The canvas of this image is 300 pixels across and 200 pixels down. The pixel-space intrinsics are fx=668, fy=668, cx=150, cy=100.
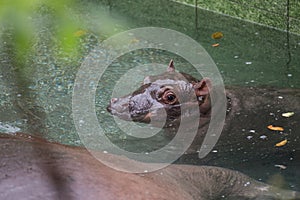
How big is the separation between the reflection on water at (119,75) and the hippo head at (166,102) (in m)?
0.16

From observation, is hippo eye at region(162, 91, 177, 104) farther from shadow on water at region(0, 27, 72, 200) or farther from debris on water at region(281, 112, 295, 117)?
shadow on water at region(0, 27, 72, 200)

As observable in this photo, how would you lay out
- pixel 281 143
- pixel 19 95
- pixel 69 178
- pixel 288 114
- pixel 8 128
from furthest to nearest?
pixel 19 95 → pixel 288 114 → pixel 8 128 → pixel 281 143 → pixel 69 178

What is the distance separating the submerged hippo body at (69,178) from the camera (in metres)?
2.60

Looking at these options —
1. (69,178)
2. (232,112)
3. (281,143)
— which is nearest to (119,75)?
(232,112)

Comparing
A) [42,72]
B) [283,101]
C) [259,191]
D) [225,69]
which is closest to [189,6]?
[225,69]

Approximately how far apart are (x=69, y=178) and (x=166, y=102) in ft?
8.02

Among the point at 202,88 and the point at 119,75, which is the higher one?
the point at 202,88

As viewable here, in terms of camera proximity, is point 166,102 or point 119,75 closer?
point 166,102

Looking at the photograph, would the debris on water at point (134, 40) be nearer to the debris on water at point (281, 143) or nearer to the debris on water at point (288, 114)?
the debris on water at point (288, 114)

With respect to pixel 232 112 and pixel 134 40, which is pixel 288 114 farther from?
pixel 134 40

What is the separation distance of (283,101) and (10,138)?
2651 millimetres

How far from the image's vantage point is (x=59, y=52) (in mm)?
6586

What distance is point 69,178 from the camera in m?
2.71

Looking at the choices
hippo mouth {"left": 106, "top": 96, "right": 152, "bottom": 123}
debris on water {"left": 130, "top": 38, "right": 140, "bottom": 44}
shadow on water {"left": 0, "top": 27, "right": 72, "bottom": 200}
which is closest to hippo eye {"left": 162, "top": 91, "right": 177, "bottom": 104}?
hippo mouth {"left": 106, "top": 96, "right": 152, "bottom": 123}
